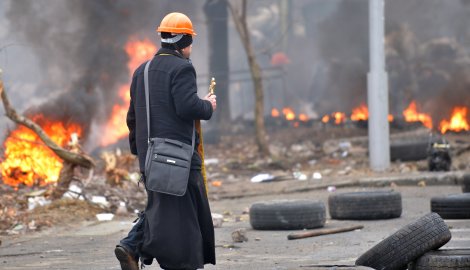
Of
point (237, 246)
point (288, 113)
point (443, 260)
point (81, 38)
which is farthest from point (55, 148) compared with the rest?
point (288, 113)

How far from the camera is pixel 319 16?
5044 cm

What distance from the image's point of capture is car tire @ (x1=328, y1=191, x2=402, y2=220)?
10.8 m

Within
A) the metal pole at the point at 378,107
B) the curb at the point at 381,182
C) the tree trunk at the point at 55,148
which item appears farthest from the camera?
the metal pole at the point at 378,107

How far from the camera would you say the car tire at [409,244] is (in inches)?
258

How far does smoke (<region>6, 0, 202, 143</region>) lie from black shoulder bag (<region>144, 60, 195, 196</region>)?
19278 millimetres

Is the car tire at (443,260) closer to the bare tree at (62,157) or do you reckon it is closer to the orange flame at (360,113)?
the bare tree at (62,157)

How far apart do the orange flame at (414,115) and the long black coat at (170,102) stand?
79.0 ft

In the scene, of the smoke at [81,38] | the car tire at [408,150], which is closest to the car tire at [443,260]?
the car tire at [408,150]

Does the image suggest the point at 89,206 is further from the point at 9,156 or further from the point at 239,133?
the point at 239,133

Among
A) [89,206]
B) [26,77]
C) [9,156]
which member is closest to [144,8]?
[26,77]

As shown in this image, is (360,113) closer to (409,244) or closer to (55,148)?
(55,148)

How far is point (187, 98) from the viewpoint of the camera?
19.6 feet

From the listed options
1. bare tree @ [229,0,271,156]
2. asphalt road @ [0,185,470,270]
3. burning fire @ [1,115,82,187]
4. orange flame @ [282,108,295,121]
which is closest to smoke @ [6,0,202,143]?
bare tree @ [229,0,271,156]

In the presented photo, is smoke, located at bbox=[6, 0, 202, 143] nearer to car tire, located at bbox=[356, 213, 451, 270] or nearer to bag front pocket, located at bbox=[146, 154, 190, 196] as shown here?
car tire, located at bbox=[356, 213, 451, 270]
